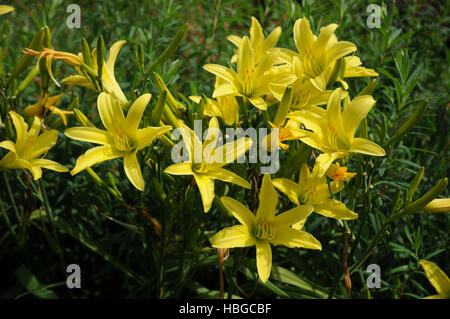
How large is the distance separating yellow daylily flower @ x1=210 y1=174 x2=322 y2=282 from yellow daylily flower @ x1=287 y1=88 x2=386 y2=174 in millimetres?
169

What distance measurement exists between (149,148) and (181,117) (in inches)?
5.9

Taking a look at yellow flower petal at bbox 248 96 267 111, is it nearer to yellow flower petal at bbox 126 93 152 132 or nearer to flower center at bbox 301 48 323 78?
flower center at bbox 301 48 323 78

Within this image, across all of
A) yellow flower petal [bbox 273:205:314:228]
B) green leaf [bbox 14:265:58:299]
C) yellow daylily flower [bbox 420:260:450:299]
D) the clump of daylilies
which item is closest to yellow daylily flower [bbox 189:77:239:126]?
the clump of daylilies

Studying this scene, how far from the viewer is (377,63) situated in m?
2.00

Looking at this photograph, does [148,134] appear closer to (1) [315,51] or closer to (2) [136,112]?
(2) [136,112]

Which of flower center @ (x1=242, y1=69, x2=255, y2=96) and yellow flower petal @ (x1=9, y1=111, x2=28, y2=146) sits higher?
flower center @ (x1=242, y1=69, x2=255, y2=96)

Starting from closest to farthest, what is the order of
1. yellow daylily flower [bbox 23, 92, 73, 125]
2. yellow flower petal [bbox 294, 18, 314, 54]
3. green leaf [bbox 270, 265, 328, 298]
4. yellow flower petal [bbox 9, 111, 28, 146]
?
yellow flower petal [bbox 294, 18, 314, 54] < yellow flower petal [bbox 9, 111, 28, 146] < yellow daylily flower [bbox 23, 92, 73, 125] < green leaf [bbox 270, 265, 328, 298]

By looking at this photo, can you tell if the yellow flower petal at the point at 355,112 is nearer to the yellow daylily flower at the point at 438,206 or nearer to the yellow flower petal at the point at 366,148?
the yellow flower petal at the point at 366,148

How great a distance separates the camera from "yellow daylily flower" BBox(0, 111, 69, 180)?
57.7 inches

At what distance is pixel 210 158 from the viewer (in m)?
1.26

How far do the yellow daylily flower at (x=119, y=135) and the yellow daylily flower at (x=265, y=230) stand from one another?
277 mm

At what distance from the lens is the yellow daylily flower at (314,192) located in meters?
1.30

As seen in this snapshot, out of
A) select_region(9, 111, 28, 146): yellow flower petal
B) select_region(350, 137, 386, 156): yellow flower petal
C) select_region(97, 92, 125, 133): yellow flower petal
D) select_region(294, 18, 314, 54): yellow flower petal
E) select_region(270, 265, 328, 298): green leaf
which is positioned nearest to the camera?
select_region(350, 137, 386, 156): yellow flower petal
